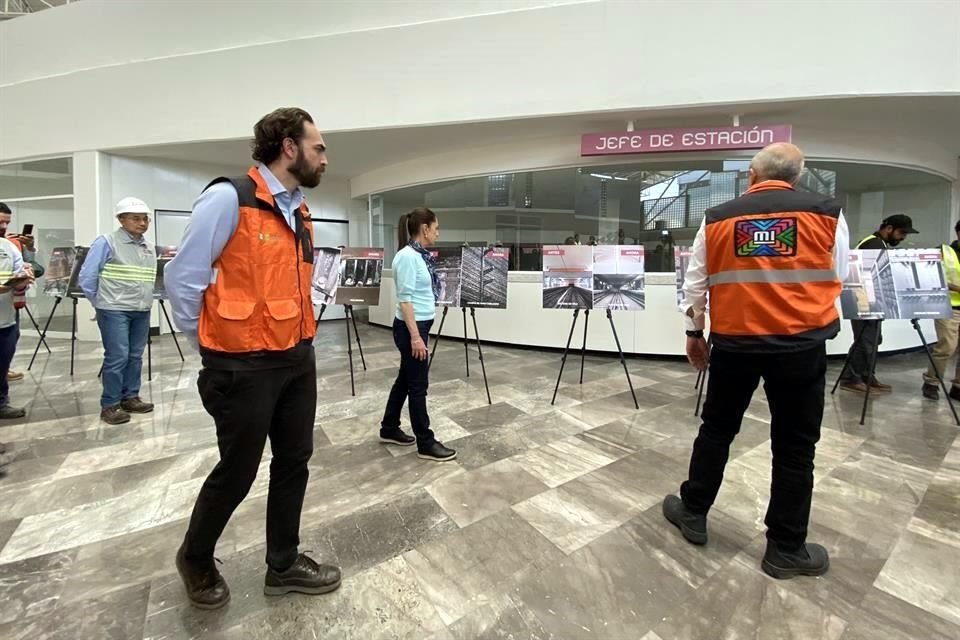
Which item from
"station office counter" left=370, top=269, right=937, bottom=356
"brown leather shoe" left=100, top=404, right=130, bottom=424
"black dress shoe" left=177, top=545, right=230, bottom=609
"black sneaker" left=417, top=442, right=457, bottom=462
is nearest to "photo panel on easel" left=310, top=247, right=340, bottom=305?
"station office counter" left=370, top=269, right=937, bottom=356

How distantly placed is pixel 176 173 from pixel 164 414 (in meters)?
5.72

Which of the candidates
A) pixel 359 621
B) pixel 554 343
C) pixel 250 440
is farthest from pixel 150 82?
pixel 359 621

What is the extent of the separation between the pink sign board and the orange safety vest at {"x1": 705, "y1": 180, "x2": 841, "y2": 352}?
365 centimetres

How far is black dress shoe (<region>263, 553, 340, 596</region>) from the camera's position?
1604mm

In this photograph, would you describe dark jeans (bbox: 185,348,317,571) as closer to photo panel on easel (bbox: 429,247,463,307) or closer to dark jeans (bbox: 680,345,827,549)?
dark jeans (bbox: 680,345,827,549)

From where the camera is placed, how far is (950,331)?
159 inches

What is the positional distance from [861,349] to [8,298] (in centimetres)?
761

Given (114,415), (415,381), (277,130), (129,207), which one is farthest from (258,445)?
(129,207)

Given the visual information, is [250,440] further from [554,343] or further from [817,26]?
[817,26]

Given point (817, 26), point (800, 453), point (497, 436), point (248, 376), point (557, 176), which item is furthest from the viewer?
point (557, 176)

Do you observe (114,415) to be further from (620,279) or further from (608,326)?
(608,326)

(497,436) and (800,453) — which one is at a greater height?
(800,453)

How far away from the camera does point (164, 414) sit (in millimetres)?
3576

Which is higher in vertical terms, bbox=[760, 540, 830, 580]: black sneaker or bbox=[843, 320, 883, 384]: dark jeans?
bbox=[843, 320, 883, 384]: dark jeans
